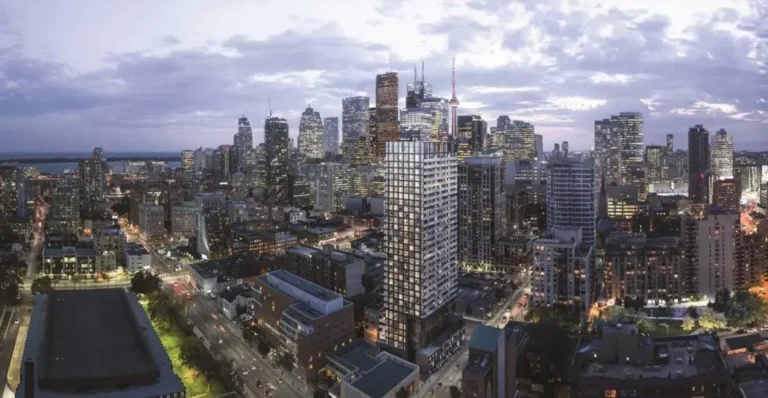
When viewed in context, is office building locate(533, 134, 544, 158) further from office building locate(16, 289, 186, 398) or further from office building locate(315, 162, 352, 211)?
office building locate(16, 289, 186, 398)

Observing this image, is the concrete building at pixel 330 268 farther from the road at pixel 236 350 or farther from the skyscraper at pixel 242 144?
the skyscraper at pixel 242 144

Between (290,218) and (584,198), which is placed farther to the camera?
(290,218)

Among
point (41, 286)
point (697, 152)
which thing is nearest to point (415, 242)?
point (41, 286)

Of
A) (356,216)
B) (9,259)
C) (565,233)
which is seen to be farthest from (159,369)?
(356,216)

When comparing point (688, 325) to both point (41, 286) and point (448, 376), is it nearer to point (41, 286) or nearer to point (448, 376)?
point (448, 376)

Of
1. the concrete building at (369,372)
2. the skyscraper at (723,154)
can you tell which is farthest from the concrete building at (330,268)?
the skyscraper at (723,154)

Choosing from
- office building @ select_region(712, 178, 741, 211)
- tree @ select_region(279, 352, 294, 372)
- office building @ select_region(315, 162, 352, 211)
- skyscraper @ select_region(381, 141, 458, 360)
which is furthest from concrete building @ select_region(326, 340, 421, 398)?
office building @ select_region(315, 162, 352, 211)

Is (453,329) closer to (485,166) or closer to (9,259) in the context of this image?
(485,166)
